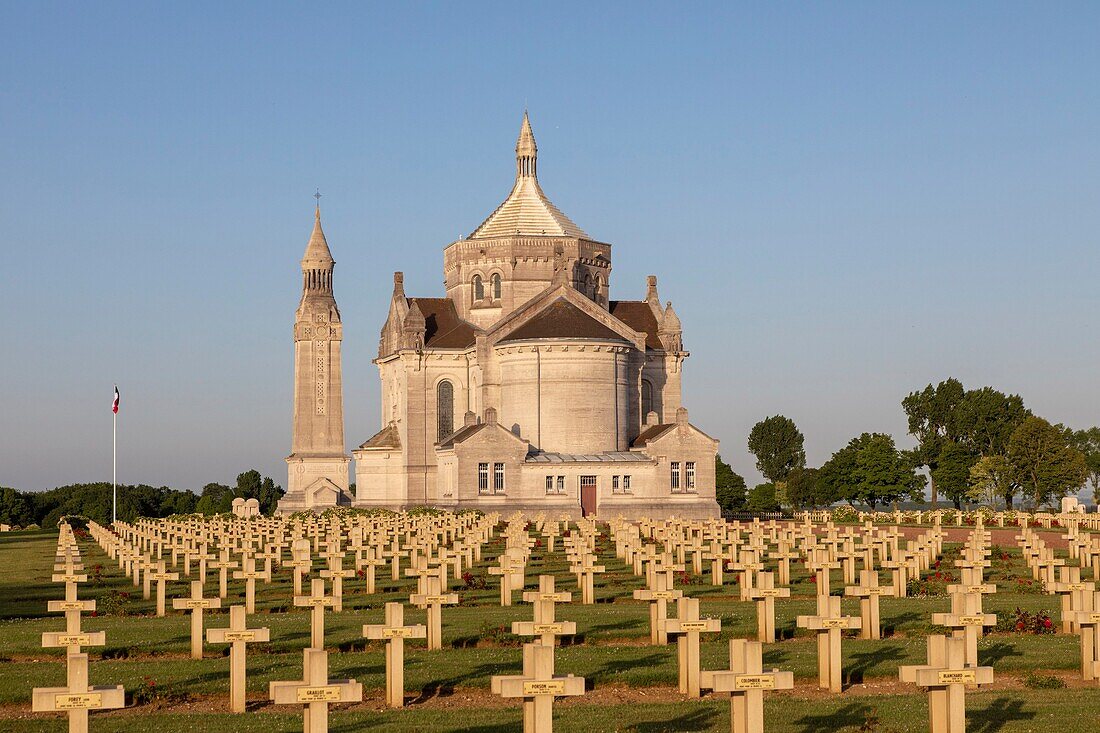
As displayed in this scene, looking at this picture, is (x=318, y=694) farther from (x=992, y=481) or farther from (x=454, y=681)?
(x=992, y=481)

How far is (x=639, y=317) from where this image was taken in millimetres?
100000

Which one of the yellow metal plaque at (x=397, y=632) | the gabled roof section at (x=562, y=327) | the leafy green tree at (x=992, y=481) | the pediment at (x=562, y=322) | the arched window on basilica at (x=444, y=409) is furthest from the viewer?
the leafy green tree at (x=992, y=481)

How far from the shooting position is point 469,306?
97562 millimetres

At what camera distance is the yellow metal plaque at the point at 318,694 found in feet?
47.0

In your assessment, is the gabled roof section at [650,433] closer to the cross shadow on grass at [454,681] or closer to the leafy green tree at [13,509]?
the leafy green tree at [13,509]

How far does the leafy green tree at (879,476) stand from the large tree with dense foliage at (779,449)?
65.4ft

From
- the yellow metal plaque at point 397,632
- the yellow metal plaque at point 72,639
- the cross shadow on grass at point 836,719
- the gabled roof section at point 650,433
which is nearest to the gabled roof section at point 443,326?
the gabled roof section at point 650,433

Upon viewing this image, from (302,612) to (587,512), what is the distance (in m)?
52.7

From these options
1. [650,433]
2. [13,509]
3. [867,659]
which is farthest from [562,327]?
[13,509]

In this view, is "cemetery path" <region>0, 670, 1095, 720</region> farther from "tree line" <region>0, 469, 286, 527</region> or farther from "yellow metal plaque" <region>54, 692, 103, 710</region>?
"tree line" <region>0, 469, 286, 527</region>

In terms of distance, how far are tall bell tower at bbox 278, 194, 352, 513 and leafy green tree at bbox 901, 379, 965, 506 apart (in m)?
42.8

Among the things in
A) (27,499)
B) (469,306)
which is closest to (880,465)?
(469,306)

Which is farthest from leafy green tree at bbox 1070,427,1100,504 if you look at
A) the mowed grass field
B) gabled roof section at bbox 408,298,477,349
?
the mowed grass field

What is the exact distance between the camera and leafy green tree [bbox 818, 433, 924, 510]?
11356 centimetres
